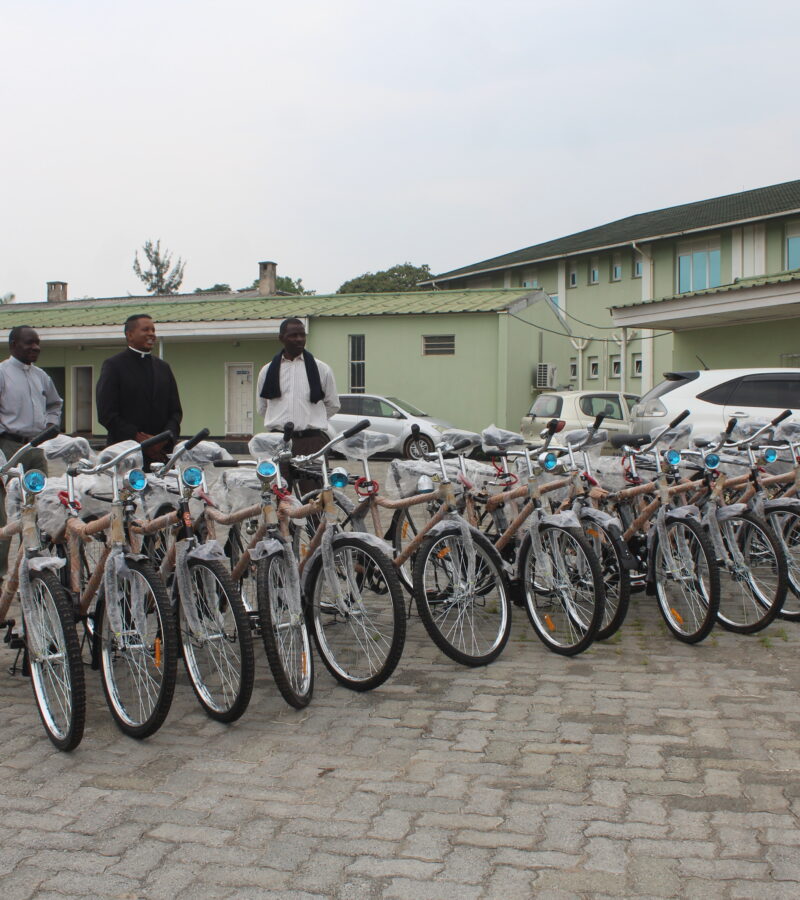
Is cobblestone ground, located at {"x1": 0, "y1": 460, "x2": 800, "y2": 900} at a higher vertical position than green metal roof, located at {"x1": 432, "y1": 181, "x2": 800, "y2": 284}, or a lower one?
lower

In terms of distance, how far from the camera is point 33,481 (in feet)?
13.4

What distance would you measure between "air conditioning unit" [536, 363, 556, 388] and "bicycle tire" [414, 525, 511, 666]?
2145 centimetres

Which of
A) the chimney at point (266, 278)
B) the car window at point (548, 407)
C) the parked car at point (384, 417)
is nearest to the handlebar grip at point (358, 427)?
the car window at point (548, 407)

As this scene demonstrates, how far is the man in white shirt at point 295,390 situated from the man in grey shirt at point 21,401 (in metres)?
1.39

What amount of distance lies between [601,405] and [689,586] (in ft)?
43.0

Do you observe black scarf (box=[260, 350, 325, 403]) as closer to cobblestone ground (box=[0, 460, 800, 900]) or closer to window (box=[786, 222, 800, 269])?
cobblestone ground (box=[0, 460, 800, 900])

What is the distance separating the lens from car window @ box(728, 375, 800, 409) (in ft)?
37.2

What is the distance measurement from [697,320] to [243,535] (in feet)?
54.2

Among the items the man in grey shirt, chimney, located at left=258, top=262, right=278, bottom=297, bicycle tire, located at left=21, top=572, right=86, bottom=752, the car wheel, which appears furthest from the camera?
chimney, located at left=258, top=262, right=278, bottom=297

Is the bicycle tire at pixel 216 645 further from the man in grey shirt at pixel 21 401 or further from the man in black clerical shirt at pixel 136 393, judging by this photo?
the man in grey shirt at pixel 21 401

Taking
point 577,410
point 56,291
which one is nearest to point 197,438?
point 577,410

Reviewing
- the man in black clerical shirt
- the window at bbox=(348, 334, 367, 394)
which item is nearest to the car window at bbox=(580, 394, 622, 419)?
the window at bbox=(348, 334, 367, 394)

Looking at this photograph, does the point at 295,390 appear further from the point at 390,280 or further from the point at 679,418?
the point at 390,280

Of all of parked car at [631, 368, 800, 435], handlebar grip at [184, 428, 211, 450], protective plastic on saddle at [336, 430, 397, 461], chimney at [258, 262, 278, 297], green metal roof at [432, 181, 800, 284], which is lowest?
protective plastic on saddle at [336, 430, 397, 461]
